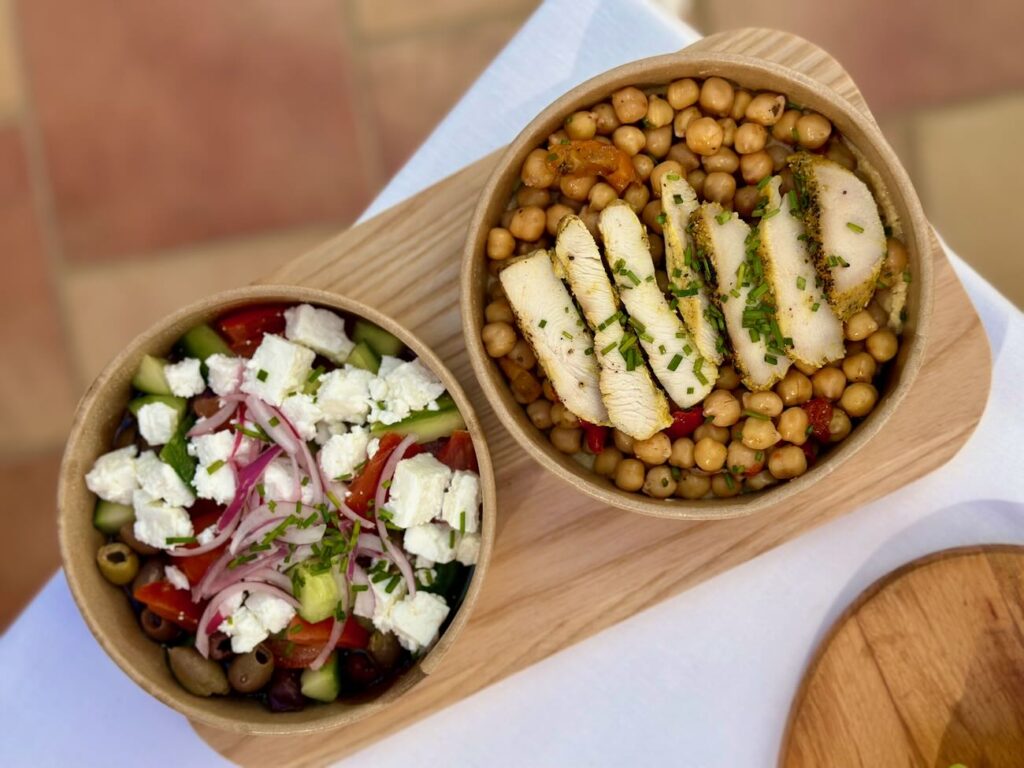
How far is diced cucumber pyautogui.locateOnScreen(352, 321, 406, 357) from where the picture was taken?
1714 millimetres

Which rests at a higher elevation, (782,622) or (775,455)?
(775,455)

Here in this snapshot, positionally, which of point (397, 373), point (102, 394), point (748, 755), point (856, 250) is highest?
point (856, 250)

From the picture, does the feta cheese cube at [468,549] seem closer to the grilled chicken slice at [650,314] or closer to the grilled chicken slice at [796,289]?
the grilled chicken slice at [650,314]

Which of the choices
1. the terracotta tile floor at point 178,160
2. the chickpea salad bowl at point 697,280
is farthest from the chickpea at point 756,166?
the terracotta tile floor at point 178,160

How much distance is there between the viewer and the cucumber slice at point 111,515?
1734mm

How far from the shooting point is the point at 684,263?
64.4 inches

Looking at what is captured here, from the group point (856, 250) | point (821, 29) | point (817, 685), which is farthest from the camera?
point (821, 29)

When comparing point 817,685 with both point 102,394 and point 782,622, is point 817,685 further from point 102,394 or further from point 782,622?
point 102,394

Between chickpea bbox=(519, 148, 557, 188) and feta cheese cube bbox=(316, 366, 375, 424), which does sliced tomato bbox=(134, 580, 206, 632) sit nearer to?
feta cheese cube bbox=(316, 366, 375, 424)

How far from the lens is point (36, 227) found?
3.16m

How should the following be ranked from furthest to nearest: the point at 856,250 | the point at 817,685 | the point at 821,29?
the point at 821,29 → the point at 817,685 → the point at 856,250

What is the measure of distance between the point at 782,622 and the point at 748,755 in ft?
0.84

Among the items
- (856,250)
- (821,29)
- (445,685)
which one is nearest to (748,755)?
(445,685)

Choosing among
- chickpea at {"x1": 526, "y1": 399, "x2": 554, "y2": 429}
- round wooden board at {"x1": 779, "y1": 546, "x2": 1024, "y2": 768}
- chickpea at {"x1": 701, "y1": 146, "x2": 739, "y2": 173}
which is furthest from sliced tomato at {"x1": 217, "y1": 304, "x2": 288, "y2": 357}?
round wooden board at {"x1": 779, "y1": 546, "x2": 1024, "y2": 768}
